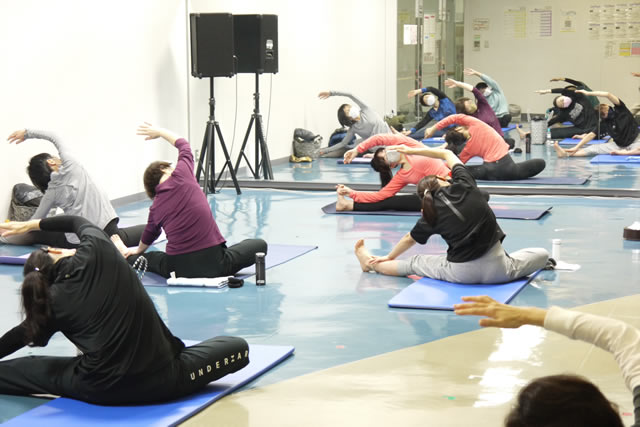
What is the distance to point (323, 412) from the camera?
357 centimetres

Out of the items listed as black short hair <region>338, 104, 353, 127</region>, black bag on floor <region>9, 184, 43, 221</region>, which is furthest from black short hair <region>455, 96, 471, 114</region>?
black bag on floor <region>9, 184, 43, 221</region>

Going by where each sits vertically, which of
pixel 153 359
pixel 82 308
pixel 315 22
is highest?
pixel 315 22

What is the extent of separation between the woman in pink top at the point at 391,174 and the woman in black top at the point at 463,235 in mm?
1859

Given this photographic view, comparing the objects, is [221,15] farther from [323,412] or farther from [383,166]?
[323,412]

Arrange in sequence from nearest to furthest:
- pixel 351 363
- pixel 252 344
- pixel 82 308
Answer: pixel 82 308
pixel 351 363
pixel 252 344

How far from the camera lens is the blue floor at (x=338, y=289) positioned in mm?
4516

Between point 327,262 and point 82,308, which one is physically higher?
point 82,308

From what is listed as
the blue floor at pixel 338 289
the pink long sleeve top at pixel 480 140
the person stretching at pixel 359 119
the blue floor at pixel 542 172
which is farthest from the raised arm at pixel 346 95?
the blue floor at pixel 338 289

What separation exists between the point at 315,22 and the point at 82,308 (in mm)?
7232

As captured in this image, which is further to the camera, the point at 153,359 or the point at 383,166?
the point at 383,166

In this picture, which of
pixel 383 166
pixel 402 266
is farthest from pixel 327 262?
pixel 383 166

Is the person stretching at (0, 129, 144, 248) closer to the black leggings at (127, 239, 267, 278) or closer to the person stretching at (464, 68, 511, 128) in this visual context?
the black leggings at (127, 239, 267, 278)

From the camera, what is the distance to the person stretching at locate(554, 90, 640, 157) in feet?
28.8

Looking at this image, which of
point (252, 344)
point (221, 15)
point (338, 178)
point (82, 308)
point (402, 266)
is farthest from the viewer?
point (338, 178)
